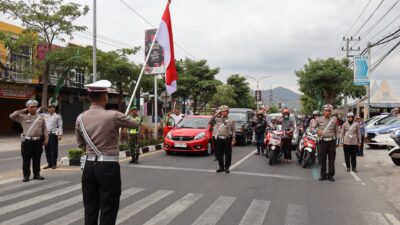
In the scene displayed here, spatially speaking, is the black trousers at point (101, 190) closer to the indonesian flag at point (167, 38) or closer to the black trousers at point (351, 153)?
the indonesian flag at point (167, 38)

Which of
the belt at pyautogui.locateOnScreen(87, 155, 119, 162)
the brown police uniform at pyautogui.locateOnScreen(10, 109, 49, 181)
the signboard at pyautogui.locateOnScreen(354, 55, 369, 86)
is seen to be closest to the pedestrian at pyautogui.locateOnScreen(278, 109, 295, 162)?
the brown police uniform at pyautogui.locateOnScreen(10, 109, 49, 181)

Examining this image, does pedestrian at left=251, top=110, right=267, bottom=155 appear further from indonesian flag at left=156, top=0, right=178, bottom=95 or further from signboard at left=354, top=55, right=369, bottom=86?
signboard at left=354, top=55, right=369, bottom=86

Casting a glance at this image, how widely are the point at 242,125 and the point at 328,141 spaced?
30.3ft

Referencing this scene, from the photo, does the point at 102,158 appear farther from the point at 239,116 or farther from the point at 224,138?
the point at 239,116

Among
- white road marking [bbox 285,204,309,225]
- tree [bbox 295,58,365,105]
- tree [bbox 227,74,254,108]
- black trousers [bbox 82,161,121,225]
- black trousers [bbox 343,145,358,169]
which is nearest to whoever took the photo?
black trousers [bbox 82,161,121,225]

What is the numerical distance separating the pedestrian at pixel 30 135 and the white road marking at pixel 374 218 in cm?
674

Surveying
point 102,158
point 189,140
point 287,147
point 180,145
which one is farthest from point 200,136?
point 102,158

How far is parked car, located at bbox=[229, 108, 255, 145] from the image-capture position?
18688 mm

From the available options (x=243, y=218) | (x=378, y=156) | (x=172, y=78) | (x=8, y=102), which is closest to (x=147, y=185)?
(x=243, y=218)

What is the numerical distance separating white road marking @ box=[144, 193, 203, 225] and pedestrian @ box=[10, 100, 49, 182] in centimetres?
378

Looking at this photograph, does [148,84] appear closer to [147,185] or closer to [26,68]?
[26,68]

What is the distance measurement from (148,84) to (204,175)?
2092 cm

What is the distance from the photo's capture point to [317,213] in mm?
6297

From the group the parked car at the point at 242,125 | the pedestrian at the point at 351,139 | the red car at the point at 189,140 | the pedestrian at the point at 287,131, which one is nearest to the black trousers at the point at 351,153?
the pedestrian at the point at 351,139
